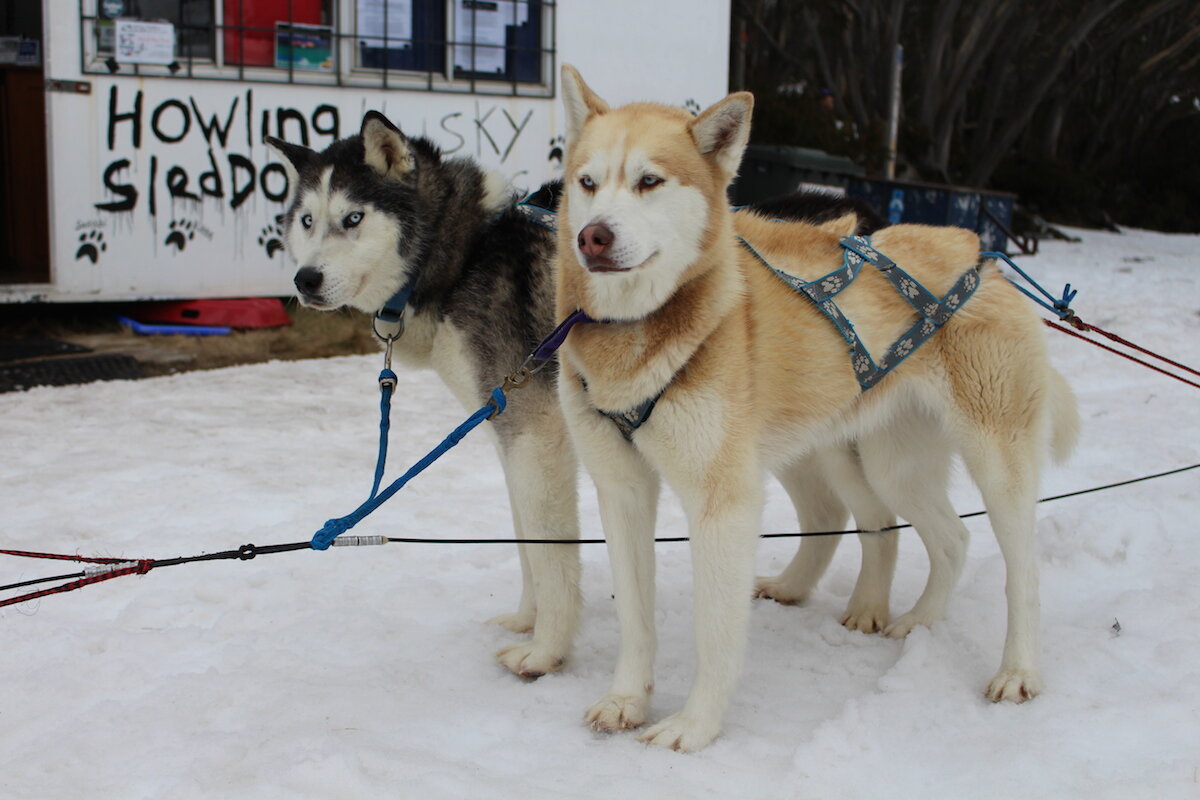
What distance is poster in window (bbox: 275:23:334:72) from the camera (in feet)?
26.8

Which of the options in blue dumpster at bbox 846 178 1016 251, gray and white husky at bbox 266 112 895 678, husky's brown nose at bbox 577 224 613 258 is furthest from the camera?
blue dumpster at bbox 846 178 1016 251

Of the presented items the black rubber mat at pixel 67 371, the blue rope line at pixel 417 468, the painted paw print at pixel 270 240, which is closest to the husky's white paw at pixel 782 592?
the blue rope line at pixel 417 468

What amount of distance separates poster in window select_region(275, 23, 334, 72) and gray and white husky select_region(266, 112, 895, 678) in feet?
17.1

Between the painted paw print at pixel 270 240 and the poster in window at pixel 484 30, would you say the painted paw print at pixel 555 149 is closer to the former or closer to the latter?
the poster in window at pixel 484 30

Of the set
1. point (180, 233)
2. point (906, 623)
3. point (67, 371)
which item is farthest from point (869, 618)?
point (180, 233)

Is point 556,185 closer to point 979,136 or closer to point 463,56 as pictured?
point 463,56

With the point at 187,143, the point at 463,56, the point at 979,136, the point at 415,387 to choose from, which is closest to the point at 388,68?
the point at 463,56

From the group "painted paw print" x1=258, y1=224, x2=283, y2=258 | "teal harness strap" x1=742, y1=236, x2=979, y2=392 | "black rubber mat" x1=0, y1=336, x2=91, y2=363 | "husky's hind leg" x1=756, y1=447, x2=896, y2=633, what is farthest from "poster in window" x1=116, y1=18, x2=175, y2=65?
"teal harness strap" x1=742, y1=236, x2=979, y2=392

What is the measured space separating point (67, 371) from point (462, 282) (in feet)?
16.0

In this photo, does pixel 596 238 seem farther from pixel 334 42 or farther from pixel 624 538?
pixel 334 42

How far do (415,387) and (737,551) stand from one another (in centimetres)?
490

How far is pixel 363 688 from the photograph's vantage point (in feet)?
10.3

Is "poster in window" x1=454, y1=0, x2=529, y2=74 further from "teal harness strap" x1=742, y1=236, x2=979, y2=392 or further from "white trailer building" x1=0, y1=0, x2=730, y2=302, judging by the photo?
"teal harness strap" x1=742, y1=236, x2=979, y2=392

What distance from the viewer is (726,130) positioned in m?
2.69
